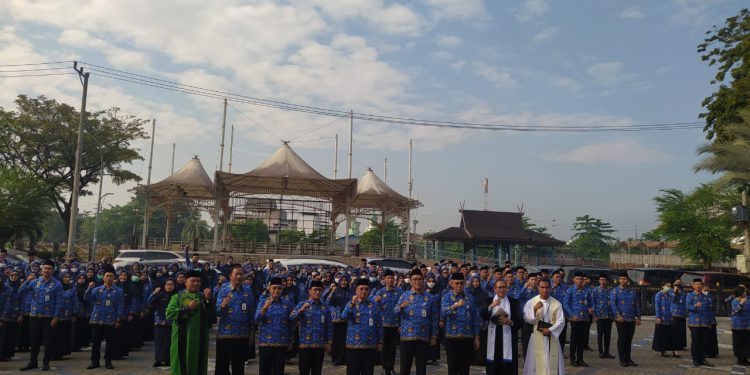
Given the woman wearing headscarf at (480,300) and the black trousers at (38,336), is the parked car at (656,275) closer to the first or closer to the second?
the woman wearing headscarf at (480,300)

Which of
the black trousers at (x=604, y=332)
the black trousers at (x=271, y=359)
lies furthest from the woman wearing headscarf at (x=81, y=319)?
the black trousers at (x=604, y=332)

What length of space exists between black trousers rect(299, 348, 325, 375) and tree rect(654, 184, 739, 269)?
35.1 meters

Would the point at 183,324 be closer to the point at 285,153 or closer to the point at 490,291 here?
the point at 490,291

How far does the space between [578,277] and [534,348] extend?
14.2 ft

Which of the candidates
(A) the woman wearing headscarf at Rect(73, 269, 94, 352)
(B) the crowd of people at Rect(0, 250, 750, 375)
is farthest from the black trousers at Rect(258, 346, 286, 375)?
(A) the woman wearing headscarf at Rect(73, 269, 94, 352)

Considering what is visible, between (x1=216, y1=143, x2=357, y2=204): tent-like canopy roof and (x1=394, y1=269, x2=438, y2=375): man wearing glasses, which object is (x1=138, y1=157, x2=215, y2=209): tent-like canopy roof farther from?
(x1=394, y1=269, x2=438, y2=375): man wearing glasses

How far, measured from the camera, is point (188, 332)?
284 inches

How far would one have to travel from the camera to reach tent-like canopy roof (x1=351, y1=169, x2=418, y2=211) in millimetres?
37562

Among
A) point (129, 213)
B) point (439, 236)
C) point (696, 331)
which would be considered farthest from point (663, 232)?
point (129, 213)

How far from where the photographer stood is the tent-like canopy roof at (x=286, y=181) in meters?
34.6

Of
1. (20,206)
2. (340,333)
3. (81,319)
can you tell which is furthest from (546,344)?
(20,206)

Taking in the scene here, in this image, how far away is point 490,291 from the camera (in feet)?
38.9

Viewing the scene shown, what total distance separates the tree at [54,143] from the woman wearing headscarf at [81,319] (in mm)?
29700

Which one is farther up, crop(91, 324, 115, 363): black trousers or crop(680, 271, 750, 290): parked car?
crop(680, 271, 750, 290): parked car
